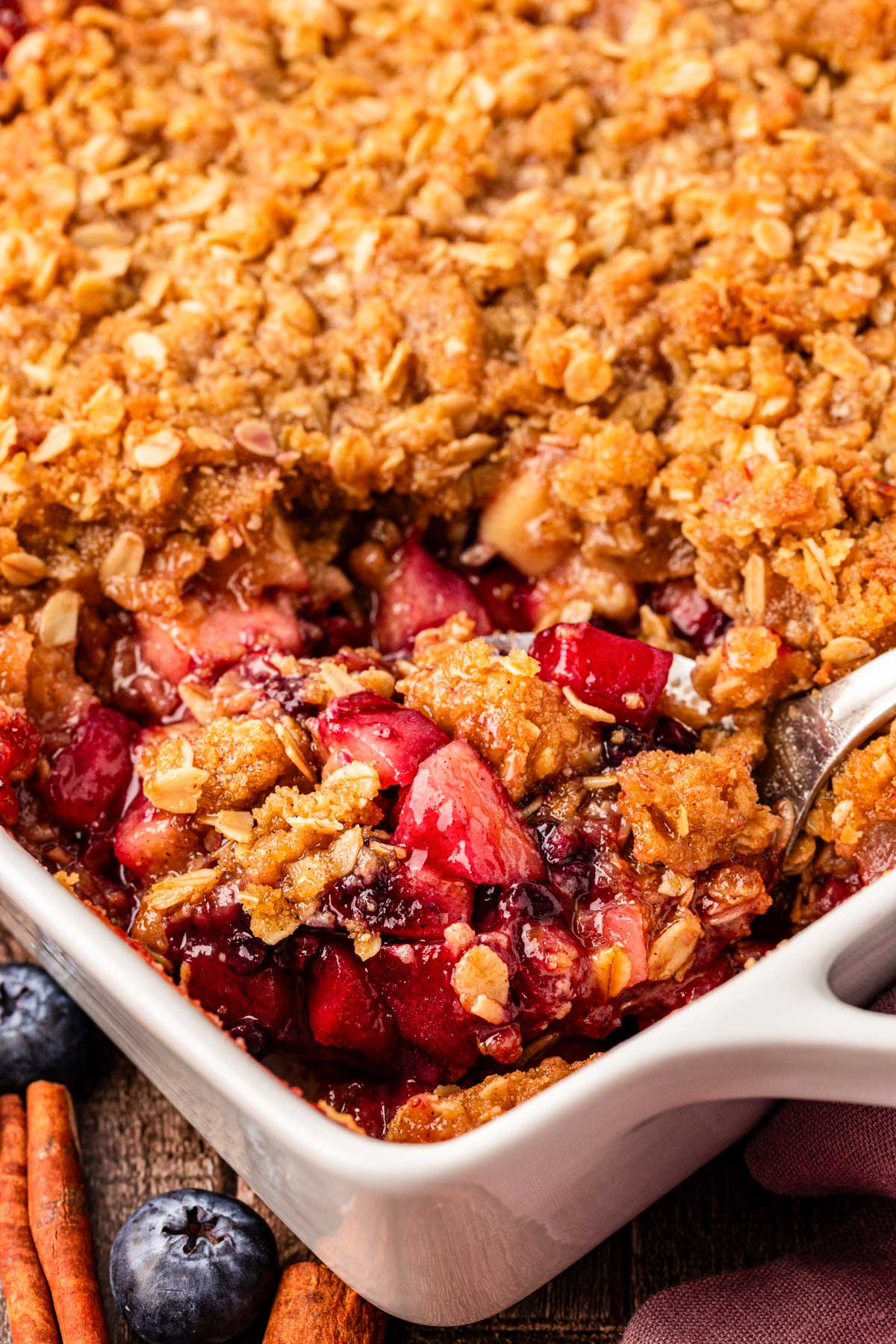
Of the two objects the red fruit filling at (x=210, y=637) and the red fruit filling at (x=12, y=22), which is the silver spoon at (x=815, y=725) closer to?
the red fruit filling at (x=210, y=637)

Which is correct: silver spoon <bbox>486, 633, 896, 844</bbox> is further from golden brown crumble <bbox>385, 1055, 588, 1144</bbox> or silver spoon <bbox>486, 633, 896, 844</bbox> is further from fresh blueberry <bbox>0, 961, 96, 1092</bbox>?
fresh blueberry <bbox>0, 961, 96, 1092</bbox>

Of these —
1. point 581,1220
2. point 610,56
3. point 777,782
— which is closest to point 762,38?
point 610,56

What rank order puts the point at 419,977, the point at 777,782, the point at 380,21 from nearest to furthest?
the point at 419,977, the point at 777,782, the point at 380,21

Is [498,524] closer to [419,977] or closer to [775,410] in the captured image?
[775,410]

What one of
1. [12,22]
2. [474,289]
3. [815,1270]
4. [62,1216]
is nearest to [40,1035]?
[62,1216]

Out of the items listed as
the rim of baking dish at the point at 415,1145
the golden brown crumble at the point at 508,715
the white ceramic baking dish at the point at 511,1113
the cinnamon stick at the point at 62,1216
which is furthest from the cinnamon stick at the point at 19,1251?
the golden brown crumble at the point at 508,715
